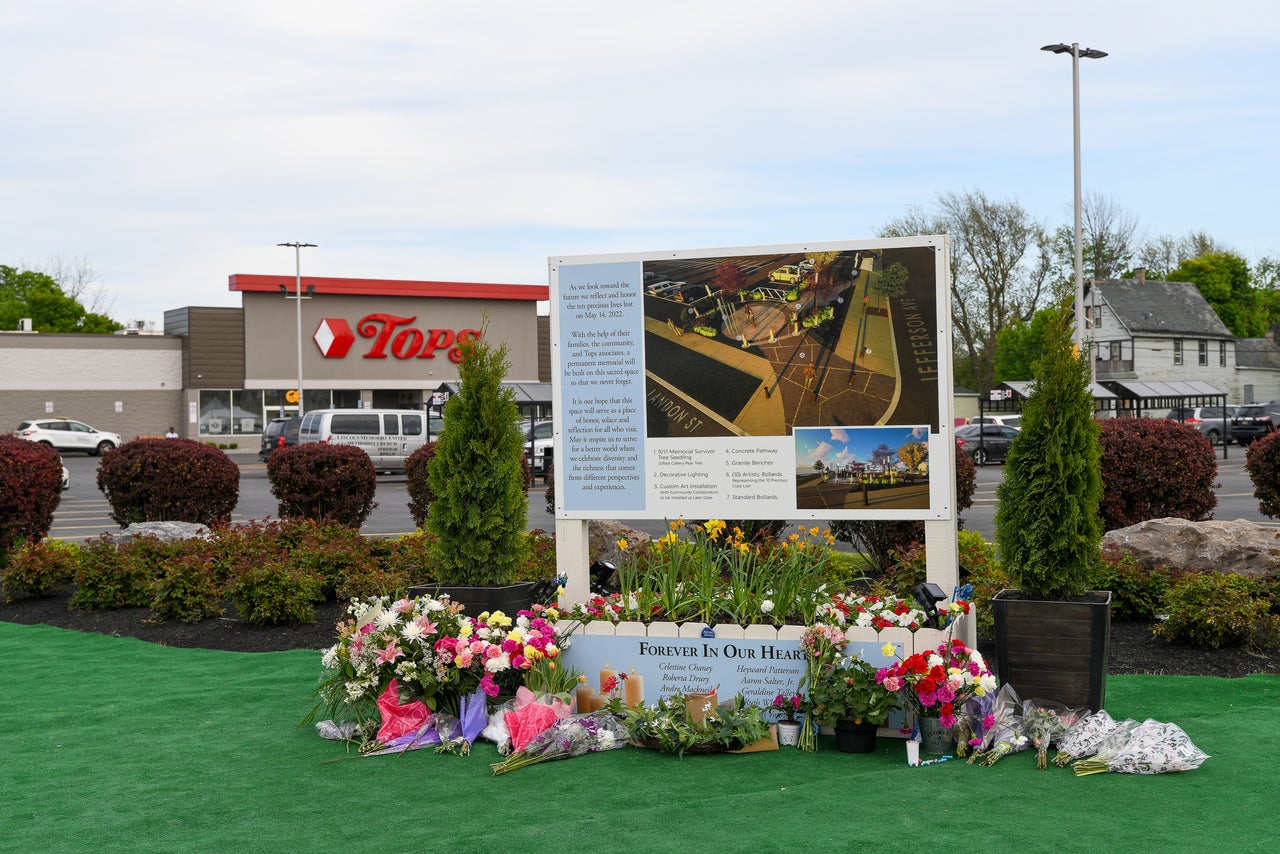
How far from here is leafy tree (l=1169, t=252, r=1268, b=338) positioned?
253 feet

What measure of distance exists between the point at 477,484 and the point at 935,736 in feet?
9.28

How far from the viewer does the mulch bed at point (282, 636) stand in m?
7.40

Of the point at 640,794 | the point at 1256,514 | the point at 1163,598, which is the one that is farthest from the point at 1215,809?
the point at 1256,514

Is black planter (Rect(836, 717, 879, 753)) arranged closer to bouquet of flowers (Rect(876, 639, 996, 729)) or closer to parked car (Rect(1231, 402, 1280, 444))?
bouquet of flowers (Rect(876, 639, 996, 729))

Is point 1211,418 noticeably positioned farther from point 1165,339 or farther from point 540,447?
point 540,447

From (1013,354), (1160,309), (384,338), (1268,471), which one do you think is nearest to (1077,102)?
(1268,471)

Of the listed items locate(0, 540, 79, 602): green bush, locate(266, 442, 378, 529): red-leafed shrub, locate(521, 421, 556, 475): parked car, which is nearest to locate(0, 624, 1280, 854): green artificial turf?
locate(0, 540, 79, 602): green bush

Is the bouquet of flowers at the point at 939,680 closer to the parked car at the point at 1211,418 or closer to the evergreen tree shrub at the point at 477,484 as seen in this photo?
the evergreen tree shrub at the point at 477,484

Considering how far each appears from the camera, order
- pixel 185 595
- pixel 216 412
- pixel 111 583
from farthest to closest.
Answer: pixel 216 412, pixel 111 583, pixel 185 595

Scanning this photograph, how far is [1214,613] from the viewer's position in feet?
25.0

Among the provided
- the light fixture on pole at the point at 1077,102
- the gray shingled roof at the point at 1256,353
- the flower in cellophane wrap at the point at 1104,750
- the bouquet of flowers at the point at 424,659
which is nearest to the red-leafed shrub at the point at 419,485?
the bouquet of flowers at the point at 424,659

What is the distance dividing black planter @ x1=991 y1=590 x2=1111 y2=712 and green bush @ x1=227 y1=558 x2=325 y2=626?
5.51m

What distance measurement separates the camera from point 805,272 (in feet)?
21.8

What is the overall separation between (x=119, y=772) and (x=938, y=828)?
11.9ft
